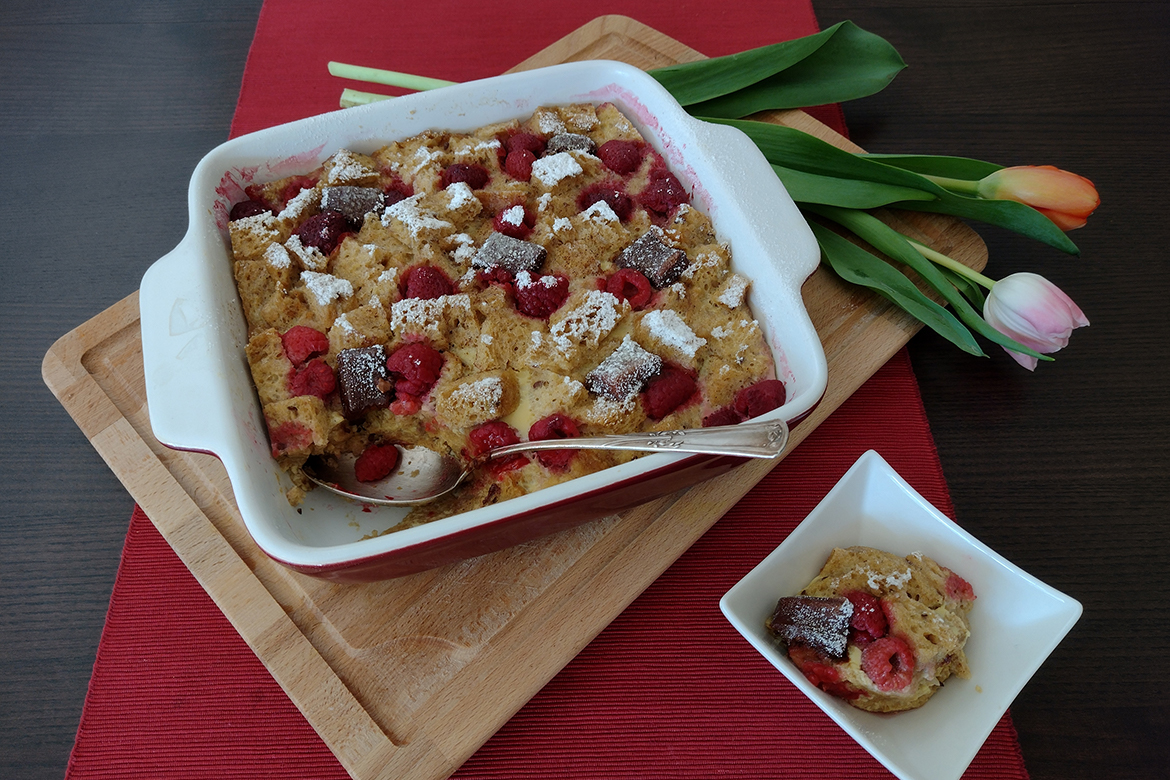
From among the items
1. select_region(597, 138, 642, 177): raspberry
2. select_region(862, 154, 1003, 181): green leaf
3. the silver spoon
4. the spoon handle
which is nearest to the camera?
the spoon handle

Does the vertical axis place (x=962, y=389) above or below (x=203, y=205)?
below

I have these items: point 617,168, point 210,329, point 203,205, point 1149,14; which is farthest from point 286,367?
point 1149,14

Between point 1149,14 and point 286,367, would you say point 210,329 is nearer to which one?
point 286,367

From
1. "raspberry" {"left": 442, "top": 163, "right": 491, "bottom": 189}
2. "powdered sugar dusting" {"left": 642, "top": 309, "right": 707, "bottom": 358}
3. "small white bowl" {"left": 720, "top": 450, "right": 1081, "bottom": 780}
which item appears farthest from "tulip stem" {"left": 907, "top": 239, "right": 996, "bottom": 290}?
"raspberry" {"left": 442, "top": 163, "right": 491, "bottom": 189}

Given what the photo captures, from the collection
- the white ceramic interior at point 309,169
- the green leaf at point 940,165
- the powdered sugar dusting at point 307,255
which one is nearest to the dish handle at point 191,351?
the white ceramic interior at point 309,169

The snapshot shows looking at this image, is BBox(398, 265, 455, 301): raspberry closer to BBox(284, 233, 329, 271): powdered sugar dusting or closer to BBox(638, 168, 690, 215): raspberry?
BBox(284, 233, 329, 271): powdered sugar dusting

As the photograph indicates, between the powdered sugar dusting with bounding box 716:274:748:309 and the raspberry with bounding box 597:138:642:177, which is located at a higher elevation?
the raspberry with bounding box 597:138:642:177
